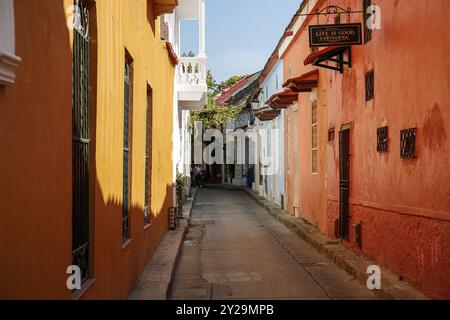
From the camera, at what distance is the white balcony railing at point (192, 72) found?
18.4 m

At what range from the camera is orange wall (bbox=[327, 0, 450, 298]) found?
686 cm

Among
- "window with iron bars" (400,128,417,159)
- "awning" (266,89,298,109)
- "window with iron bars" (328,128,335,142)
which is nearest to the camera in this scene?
"window with iron bars" (400,128,417,159)

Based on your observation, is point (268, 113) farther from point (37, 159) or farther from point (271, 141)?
point (37, 159)

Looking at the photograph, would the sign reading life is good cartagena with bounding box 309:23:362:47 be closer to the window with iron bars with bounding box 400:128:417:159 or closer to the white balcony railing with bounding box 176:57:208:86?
the window with iron bars with bounding box 400:128:417:159

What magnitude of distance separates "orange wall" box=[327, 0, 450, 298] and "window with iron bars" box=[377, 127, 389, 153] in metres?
0.11

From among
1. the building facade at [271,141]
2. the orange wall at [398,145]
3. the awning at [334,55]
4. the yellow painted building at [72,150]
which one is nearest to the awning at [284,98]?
the building facade at [271,141]

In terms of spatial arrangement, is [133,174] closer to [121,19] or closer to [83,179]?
[121,19]

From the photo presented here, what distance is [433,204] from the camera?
23.3 feet

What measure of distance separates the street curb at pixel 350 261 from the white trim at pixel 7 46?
18.2 ft

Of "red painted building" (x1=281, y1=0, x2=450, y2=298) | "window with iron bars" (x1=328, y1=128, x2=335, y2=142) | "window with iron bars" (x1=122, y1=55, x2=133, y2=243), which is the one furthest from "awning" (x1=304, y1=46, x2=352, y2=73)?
"window with iron bars" (x1=122, y1=55, x2=133, y2=243)

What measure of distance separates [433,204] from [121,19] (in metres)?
4.06

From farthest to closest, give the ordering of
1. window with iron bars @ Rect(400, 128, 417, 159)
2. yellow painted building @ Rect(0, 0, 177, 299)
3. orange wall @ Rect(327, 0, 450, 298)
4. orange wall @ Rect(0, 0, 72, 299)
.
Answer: window with iron bars @ Rect(400, 128, 417, 159), orange wall @ Rect(327, 0, 450, 298), yellow painted building @ Rect(0, 0, 177, 299), orange wall @ Rect(0, 0, 72, 299)

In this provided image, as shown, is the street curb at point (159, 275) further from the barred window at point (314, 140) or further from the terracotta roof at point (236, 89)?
the terracotta roof at point (236, 89)
